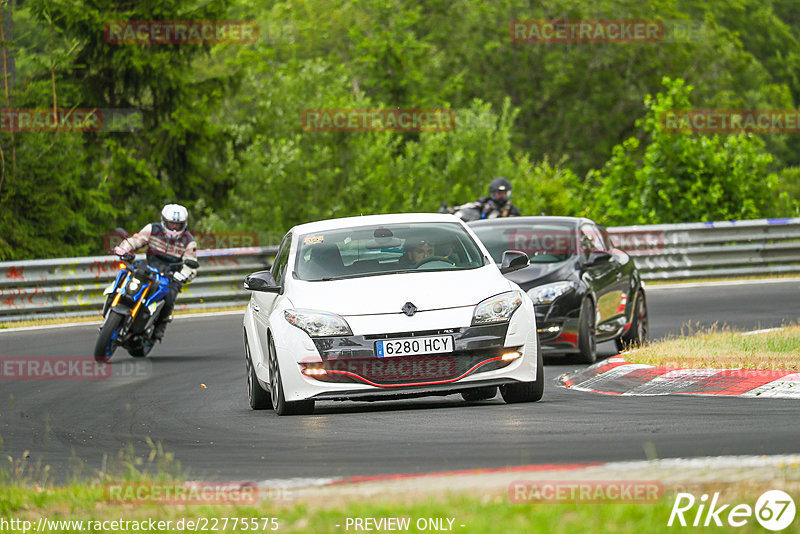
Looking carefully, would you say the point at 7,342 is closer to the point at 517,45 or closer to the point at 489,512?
the point at 489,512

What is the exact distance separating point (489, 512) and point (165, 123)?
29.0m

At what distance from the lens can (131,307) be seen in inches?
643

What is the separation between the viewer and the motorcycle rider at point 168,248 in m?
16.7

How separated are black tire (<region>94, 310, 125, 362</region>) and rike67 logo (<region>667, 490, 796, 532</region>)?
1134cm

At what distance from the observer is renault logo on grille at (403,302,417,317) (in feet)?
32.7

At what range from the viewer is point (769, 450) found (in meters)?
7.26

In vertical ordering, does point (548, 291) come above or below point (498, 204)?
below

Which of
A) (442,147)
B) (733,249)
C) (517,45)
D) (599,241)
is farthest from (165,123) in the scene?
(517,45)

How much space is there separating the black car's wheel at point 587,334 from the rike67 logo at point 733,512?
343 inches

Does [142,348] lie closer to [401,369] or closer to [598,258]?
[598,258]

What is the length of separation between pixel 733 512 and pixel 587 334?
9088 millimetres

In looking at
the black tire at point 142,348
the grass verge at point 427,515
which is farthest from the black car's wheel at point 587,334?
the grass verge at point 427,515

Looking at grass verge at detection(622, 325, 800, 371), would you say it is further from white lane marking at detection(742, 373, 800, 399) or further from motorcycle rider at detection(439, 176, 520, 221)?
motorcycle rider at detection(439, 176, 520, 221)

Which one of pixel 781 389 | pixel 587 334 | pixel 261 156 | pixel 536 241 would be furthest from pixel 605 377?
pixel 261 156
